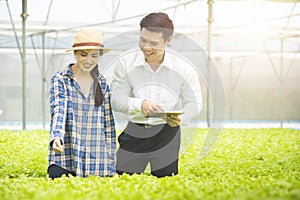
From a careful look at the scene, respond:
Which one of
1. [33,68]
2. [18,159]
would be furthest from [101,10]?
[18,159]

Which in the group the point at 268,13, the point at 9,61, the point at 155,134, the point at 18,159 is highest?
the point at 268,13

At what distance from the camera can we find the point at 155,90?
15.6 ft

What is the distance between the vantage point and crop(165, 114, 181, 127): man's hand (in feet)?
15.1

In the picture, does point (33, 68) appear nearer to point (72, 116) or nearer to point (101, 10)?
point (101, 10)

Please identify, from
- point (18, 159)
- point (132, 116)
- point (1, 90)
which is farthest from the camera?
point (1, 90)

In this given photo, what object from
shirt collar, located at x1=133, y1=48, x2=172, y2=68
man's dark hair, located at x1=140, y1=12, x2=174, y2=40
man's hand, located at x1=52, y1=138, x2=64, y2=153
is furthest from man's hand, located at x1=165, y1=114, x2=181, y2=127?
man's hand, located at x1=52, y1=138, x2=64, y2=153

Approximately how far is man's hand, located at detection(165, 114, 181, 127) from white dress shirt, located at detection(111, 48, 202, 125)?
0.07m

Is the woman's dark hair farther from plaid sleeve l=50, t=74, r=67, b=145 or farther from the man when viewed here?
plaid sleeve l=50, t=74, r=67, b=145

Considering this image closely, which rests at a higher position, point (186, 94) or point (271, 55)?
point (271, 55)

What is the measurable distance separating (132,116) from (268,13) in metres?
14.5

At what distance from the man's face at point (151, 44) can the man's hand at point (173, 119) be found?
1.72ft

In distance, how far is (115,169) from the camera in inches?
201

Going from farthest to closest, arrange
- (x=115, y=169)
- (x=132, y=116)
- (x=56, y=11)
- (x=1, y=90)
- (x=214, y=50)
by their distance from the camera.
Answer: (x=214, y=50), (x=1, y=90), (x=56, y=11), (x=115, y=169), (x=132, y=116)

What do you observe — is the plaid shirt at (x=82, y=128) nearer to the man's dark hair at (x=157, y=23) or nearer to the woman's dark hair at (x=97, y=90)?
the woman's dark hair at (x=97, y=90)
